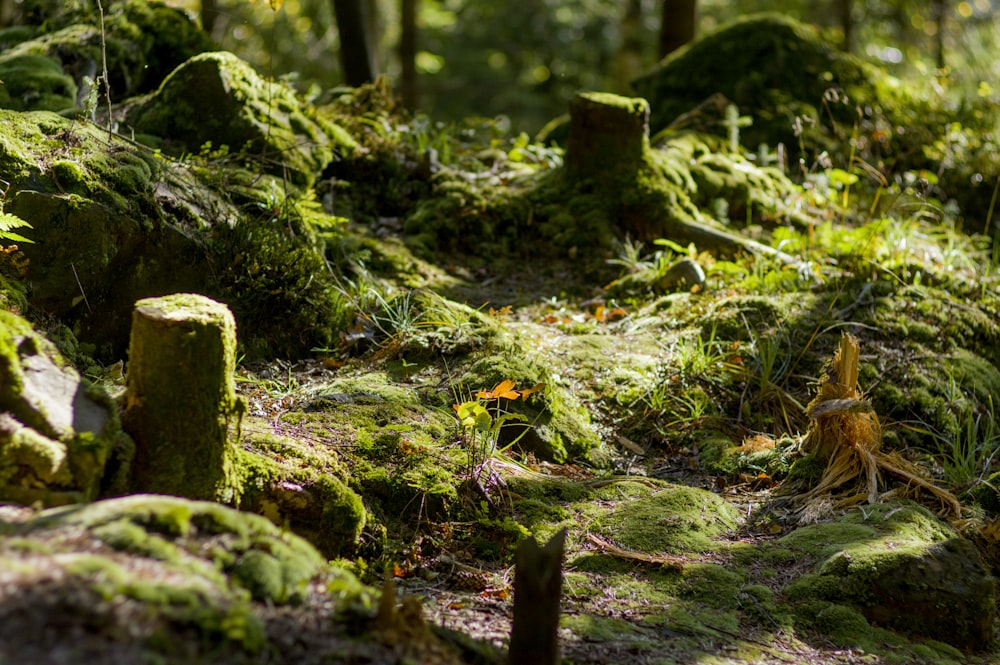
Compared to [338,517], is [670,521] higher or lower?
lower

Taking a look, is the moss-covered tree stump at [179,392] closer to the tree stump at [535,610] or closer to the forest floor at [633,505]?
the forest floor at [633,505]

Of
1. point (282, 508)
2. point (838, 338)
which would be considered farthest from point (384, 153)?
point (282, 508)

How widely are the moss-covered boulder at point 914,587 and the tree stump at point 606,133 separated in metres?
4.55

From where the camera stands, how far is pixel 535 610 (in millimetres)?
2334

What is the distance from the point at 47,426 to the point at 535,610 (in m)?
1.59

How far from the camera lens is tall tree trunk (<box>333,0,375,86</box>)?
382 inches

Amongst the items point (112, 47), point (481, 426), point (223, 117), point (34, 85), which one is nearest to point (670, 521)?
point (481, 426)

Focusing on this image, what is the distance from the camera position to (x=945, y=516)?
4223 mm

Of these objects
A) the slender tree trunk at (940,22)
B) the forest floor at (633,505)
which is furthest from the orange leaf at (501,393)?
the slender tree trunk at (940,22)

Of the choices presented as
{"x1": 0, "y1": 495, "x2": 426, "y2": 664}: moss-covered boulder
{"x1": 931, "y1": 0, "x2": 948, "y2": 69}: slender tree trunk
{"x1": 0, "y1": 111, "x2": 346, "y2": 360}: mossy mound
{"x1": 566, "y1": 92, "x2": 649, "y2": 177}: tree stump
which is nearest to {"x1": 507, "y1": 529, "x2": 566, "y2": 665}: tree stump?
{"x1": 0, "y1": 495, "x2": 426, "y2": 664}: moss-covered boulder

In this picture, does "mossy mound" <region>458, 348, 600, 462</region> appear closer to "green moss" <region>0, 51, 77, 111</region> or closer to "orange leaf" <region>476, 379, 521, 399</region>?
"orange leaf" <region>476, 379, 521, 399</region>

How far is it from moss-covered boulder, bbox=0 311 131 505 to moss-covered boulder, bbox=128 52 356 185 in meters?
3.69

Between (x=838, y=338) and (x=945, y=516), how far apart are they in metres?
1.67

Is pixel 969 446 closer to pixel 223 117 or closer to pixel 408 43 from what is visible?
pixel 223 117
